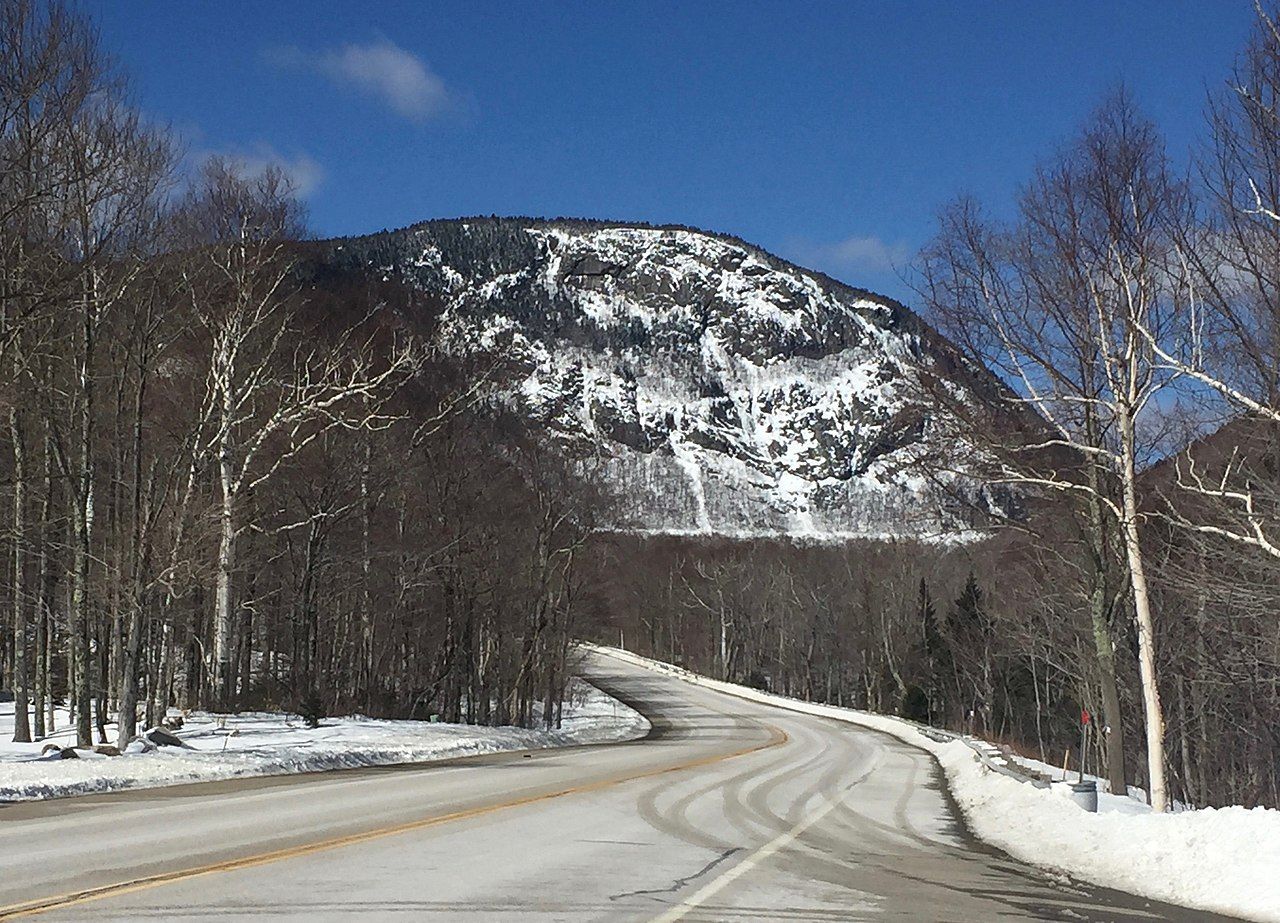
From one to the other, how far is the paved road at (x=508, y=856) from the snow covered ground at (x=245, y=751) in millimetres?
903

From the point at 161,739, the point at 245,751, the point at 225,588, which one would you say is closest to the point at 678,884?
the point at 245,751

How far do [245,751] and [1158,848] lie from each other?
14.2 metres

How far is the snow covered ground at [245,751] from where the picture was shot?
46.5 ft

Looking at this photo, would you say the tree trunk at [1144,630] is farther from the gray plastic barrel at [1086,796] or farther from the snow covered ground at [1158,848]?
the gray plastic barrel at [1086,796]

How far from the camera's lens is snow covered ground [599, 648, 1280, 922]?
28.2ft

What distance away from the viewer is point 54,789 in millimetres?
13281

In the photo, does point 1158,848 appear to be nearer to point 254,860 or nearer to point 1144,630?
point 1144,630

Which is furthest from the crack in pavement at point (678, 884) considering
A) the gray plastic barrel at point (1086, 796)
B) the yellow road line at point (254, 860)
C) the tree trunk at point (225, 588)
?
the tree trunk at point (225, 588)

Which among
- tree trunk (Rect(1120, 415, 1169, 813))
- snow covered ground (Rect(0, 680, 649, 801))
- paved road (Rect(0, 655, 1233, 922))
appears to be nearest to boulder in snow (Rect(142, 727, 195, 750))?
snow covered ground (Rect(0, 680, 649, 801))

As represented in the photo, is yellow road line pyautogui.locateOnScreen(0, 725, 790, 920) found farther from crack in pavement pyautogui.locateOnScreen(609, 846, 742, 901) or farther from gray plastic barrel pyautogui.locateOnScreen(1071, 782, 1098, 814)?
gray plastic barrel pyautogui.locateOnScreen(1071, 782, 1098, 814)

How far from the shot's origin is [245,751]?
18.9 meters

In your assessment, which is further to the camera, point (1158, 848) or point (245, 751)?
point (245, 751)

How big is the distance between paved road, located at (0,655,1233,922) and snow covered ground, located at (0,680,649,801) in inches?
35.6

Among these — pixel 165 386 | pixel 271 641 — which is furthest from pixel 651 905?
pixel 271 641
